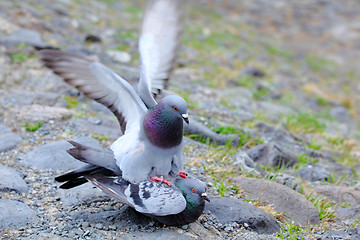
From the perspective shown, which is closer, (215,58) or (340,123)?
(340,123)

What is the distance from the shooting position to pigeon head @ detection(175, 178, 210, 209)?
3.01 metres

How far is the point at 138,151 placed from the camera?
3002mm

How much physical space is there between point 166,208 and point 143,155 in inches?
15.7

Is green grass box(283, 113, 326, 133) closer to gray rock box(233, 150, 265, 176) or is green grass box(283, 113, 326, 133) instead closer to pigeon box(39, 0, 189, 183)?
gray rock box(233, 150, 265, 176)

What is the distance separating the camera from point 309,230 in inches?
137

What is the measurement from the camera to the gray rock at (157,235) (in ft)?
9.47

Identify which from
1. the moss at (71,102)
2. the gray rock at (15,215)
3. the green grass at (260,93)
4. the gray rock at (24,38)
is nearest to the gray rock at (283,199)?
the gray rock at (15,215)

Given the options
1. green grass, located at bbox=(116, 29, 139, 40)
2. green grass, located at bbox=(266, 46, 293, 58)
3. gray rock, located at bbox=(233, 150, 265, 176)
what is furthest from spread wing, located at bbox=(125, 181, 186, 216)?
green grass, located at bbox=(266, 46, 293, 58)

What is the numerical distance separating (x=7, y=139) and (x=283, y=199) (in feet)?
8.98

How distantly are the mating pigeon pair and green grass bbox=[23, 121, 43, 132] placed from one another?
65.8 inches

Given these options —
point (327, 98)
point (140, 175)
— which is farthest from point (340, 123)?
point (140, 175)

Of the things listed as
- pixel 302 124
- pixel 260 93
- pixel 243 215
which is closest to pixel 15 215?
pixel 243 215

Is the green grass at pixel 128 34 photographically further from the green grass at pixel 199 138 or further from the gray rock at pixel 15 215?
the gray rock at pixel 15 215

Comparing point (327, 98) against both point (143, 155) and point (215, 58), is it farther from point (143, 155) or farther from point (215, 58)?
point (143, 155)
